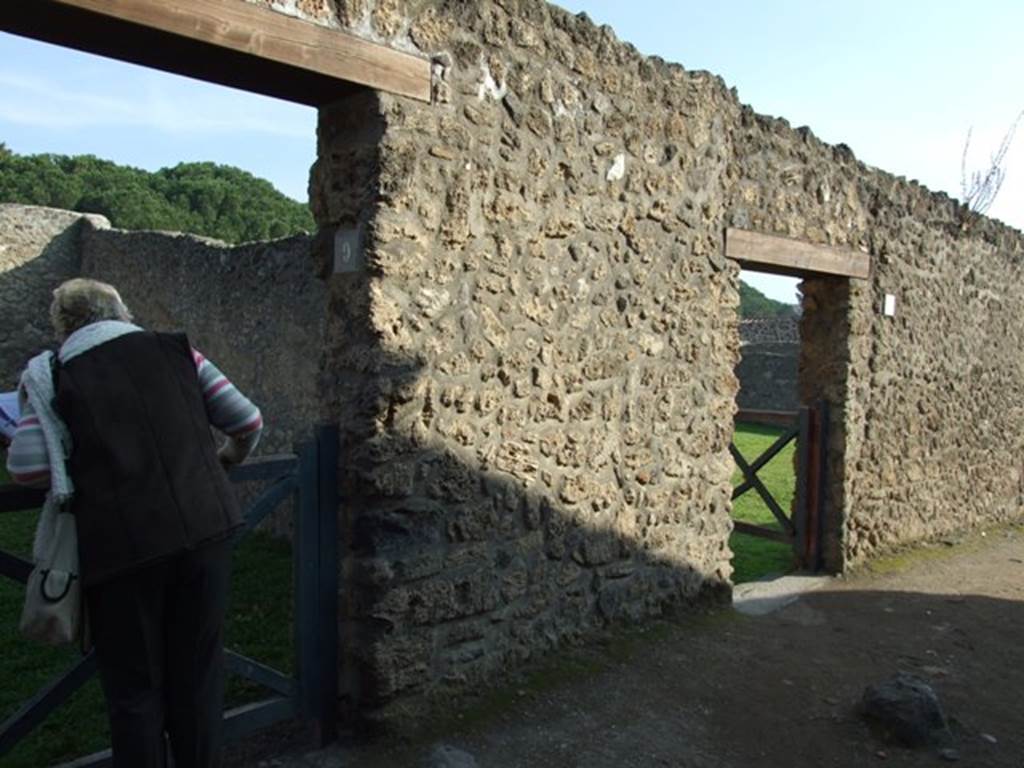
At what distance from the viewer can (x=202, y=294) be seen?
829 cm

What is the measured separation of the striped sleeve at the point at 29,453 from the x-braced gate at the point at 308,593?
88cm

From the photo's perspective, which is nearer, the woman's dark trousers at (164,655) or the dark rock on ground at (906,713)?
the woman's dark trousers at (164,655)

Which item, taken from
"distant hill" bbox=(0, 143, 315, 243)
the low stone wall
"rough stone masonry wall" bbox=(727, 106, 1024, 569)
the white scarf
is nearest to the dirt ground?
"rough stone masonry wall" bbox=(727, 106, 1024, 569)

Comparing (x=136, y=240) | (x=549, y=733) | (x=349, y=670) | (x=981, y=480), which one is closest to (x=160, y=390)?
(x=349, y=670)

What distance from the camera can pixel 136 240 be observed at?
10484 mm

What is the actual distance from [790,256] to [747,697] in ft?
9.67

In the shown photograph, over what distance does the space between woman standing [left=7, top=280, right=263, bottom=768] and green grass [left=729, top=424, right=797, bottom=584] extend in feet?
15.5

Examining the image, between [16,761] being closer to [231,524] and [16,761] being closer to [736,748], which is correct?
[231,524]

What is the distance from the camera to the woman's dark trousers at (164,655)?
92.5 inches

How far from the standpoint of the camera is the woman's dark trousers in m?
Answer: 2.35

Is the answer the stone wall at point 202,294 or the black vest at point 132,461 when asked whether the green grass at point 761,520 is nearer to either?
the stone wall at point 202,294

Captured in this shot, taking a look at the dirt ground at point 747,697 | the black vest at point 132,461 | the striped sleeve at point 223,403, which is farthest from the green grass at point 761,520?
the black vest at point 132,461

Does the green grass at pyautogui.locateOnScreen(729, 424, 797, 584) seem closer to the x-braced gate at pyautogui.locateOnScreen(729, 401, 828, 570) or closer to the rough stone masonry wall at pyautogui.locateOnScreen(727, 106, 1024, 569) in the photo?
Result: the x-braced gate at pyautogui.locateOnScreen(729, 401, 828, 570)

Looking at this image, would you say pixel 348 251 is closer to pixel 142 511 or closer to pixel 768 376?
pixel 142 511
